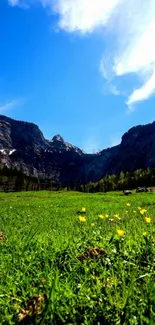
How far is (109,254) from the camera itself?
13.0 ft

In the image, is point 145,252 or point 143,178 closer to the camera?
point 145,252

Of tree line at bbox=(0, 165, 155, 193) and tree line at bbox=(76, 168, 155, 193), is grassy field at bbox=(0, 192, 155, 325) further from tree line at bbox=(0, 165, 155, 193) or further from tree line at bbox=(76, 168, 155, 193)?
tree line at bbox=(76, 168, 155, 193)

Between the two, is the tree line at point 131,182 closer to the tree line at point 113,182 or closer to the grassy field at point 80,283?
the tree line at point 113,182

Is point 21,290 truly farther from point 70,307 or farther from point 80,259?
point 80,259

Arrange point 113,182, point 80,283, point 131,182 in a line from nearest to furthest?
point 80,283 → point 131,182 → point 113,182

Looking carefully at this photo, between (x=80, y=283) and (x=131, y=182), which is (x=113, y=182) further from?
(x=80, y=283)

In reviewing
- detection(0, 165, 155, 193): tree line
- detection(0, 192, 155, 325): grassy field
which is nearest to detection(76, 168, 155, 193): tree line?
detection(0, 165, 155, 193): tree line

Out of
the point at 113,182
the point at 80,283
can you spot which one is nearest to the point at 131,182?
the point at 113,182

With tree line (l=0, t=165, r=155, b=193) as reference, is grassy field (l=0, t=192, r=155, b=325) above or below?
below

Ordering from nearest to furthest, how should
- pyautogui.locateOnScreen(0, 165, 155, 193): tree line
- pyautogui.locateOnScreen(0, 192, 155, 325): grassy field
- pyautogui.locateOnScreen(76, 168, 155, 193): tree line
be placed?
pyautogui.locateOnScreen(0, 192, 155, 325): grassy field < pyautogui.locateOnScreen(76, 168, 155, 193): tree line < pyautogui.locateOnScreen(0, 165, 155, 193): tree line

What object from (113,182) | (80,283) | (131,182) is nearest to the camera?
(80,283)

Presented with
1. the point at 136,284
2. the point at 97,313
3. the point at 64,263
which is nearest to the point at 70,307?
the point at 97,313

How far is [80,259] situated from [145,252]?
0.88 meters

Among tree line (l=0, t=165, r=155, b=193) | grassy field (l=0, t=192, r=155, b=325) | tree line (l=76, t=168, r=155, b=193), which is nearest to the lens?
grassy field (l=0, t=192, r=155, b=325)
